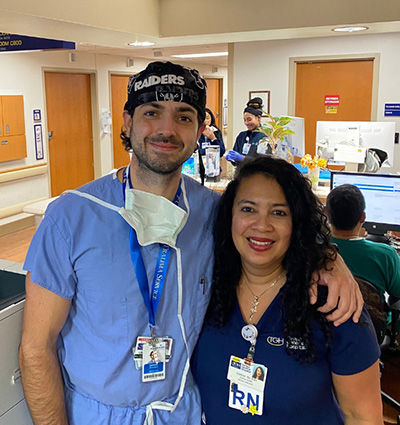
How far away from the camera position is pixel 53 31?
7.43 ft

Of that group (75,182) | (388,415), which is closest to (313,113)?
(75,182)

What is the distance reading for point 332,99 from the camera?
6.07 meters

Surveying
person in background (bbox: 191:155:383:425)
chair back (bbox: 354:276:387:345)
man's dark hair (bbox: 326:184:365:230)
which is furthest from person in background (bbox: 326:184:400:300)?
person in background (bbox: 191:155:383:425)

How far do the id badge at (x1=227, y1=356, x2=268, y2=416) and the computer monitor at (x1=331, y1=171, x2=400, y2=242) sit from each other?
2.05m

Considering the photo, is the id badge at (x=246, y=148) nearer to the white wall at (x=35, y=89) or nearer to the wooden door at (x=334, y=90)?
the wooden door at (x=334, y=90)

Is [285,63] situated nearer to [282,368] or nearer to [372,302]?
[372,302]

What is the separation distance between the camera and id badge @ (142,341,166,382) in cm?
117

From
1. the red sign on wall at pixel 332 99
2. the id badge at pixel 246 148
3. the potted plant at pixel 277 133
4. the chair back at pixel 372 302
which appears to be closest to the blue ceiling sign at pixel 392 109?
the red sign on wall at pixel 332 99

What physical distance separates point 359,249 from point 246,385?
1276 mm

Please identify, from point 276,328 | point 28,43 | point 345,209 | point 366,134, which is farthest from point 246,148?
point 276,328

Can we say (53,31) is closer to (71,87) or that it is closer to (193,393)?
(193,393)

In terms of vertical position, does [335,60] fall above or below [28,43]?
above

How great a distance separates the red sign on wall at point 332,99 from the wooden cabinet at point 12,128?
3880mm

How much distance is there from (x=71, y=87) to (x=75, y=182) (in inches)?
57.4
